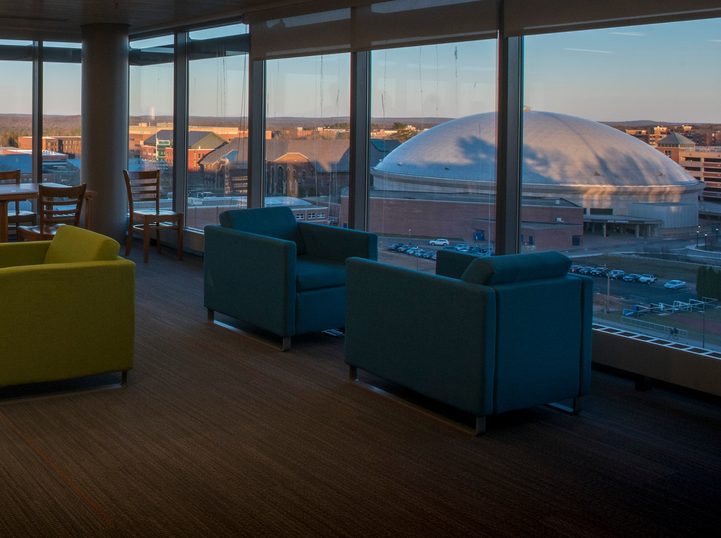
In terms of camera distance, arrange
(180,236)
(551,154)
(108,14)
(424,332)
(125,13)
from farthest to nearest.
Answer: (180,236)
(108,14)
(125,13)
(551,154)
(424,332)

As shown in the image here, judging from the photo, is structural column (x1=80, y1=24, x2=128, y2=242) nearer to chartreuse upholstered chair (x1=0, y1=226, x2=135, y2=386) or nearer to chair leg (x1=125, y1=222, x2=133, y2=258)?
chair leg (x1=125, y1=222, x2=133, y2=258)

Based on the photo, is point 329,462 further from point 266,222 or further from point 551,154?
point 266,222

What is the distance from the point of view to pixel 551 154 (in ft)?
21.9

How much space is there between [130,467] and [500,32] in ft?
13.8

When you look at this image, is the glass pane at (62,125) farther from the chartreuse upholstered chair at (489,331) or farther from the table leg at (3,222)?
the chartreuse upholstered chair at (489,331)

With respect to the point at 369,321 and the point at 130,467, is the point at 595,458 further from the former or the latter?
the point at 130,467

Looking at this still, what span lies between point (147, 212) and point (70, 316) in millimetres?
6365

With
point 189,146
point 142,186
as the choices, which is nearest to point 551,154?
point 189,146

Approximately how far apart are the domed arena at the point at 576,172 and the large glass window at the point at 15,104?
7.36 meters

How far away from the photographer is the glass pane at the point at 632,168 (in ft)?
18.7

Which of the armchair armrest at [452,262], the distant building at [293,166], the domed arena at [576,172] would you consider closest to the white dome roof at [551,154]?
the domed arena at [576,172]

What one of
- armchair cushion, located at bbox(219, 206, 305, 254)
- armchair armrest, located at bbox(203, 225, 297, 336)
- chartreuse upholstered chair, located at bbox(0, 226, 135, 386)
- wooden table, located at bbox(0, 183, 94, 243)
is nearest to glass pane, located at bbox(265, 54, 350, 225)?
armchair cushion, located at bbox(219, 206, 305, 254)

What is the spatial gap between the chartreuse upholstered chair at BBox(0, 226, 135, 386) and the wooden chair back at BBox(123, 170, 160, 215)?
5.29 m

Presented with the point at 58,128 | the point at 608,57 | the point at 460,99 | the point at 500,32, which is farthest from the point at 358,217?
the point at 58,128
